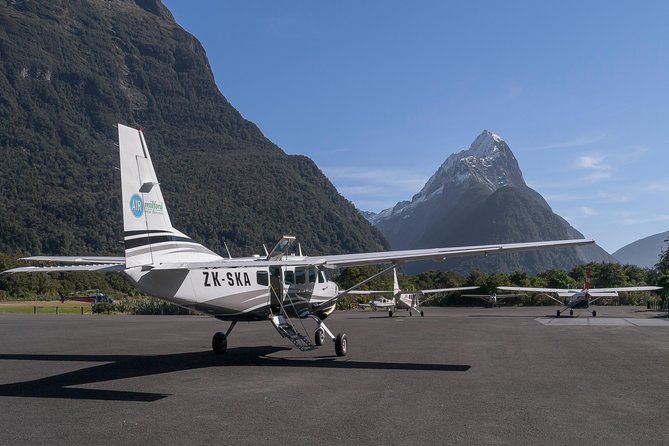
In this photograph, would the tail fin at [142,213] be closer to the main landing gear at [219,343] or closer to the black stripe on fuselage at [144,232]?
the black stripe on fuselage at [144,232]

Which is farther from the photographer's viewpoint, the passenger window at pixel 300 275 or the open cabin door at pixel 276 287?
the passenger window at pixel 300 275

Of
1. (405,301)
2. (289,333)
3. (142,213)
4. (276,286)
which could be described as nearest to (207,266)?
(142,213)

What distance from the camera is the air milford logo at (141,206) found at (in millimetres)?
10781

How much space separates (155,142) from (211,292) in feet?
536

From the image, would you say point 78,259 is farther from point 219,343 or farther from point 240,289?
point 219,343

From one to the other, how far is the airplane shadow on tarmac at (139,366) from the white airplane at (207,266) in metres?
0.73

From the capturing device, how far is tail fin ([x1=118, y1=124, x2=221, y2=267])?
34.8 ft

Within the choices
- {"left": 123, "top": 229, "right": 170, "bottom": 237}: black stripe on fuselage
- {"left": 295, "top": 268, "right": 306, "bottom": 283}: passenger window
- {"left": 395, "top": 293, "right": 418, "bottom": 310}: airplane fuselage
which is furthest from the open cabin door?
{"left": 395, "top": 293, "right": 418, "bottom": 310}: airplane fuselage

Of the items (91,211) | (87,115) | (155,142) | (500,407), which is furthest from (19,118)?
(500,407)

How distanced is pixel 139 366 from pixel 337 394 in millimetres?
5038

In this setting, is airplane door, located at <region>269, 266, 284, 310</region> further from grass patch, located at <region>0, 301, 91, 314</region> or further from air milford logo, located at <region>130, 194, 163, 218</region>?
grass patch, located at <region>0, 301, 91, 314</region>

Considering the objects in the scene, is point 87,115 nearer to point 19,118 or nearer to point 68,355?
point 19,118

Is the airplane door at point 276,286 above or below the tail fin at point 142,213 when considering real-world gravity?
below

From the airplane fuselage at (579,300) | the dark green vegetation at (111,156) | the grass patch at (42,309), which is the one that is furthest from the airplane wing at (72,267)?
the dark green vegetation at (111,156)
